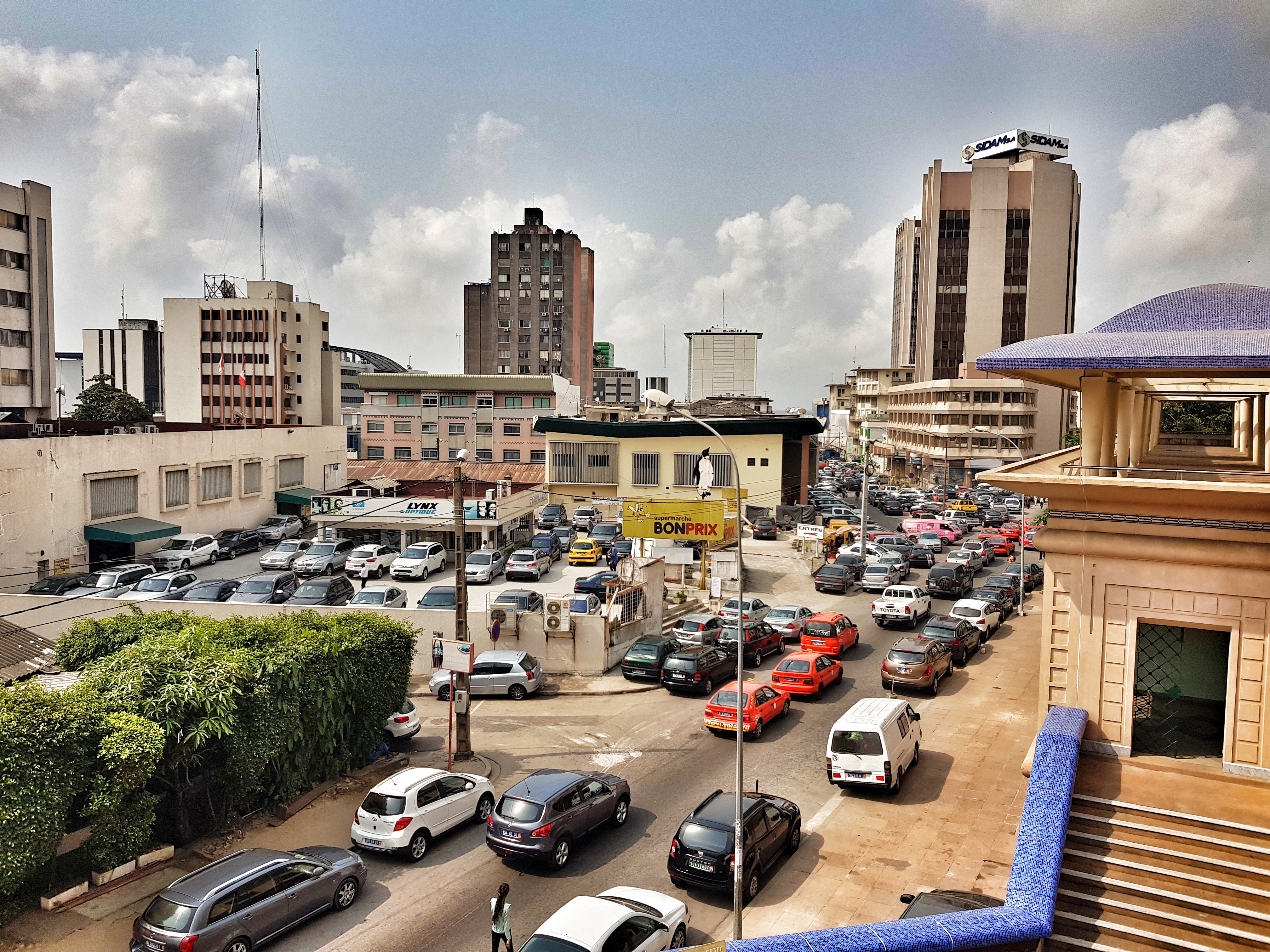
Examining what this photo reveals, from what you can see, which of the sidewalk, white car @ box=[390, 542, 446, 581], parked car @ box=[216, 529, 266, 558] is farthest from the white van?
parked car @ box=[216, 529, 266, 558]

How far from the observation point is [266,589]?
3288 cm

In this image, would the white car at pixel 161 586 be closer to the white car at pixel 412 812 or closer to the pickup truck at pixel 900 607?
the white car at pixel 412 812

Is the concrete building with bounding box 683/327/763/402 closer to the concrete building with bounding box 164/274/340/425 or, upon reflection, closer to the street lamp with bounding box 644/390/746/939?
the concrete building with bounding box 164/274/340/425

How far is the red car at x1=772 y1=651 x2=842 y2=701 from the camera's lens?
24.9 meters

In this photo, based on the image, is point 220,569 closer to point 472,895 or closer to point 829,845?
point 472,895

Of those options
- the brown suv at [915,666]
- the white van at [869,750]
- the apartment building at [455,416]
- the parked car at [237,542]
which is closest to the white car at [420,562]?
the parked car at [237,542]

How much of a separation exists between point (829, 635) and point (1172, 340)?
1981 cm

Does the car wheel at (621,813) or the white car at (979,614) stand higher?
the white car at (979,614)

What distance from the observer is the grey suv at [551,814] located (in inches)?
594

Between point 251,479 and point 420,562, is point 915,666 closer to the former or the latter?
point 420,562

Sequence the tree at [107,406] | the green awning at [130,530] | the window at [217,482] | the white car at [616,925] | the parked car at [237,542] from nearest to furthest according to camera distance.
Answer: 1. the white car at [616,925]
2. the green awning at [130,530]
3. the parked car at [237,542]
4. the window at [217,482]
5. the tree at [107,406]

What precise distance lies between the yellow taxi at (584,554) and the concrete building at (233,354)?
186 feet

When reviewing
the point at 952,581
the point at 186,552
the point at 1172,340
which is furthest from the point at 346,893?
the point at 186,552

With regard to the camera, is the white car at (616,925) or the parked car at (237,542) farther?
the parked car at (237,542)
